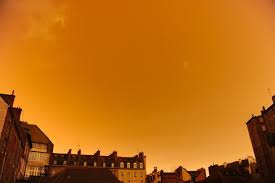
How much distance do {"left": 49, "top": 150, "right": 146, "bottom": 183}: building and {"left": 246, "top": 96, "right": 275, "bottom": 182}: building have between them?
1549 inches

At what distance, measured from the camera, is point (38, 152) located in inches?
2360

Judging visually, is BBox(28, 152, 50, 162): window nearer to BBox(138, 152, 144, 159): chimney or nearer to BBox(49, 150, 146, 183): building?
BBox(49, 150, 146, 183): building

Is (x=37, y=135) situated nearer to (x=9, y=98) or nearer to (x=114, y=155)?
(x=114, y=155)

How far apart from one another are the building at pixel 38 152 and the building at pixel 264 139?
51632mm

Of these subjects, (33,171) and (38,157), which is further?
(38,157)

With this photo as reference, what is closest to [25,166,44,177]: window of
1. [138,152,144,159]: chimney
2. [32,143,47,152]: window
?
[32,143,47,152]: window

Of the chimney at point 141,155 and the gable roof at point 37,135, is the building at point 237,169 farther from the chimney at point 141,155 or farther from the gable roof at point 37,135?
the gable roof at point 37,135

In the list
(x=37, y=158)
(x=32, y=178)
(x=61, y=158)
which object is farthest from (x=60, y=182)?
(x=61, y=158)

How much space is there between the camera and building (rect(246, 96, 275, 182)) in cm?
4653

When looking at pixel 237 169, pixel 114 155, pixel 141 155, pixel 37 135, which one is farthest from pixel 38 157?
pixel 237 169

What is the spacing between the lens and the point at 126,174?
78250mm

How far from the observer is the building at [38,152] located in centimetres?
5753

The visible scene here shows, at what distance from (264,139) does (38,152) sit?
180 ft

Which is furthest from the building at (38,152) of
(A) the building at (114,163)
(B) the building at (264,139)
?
(B) the building at (264,139)
